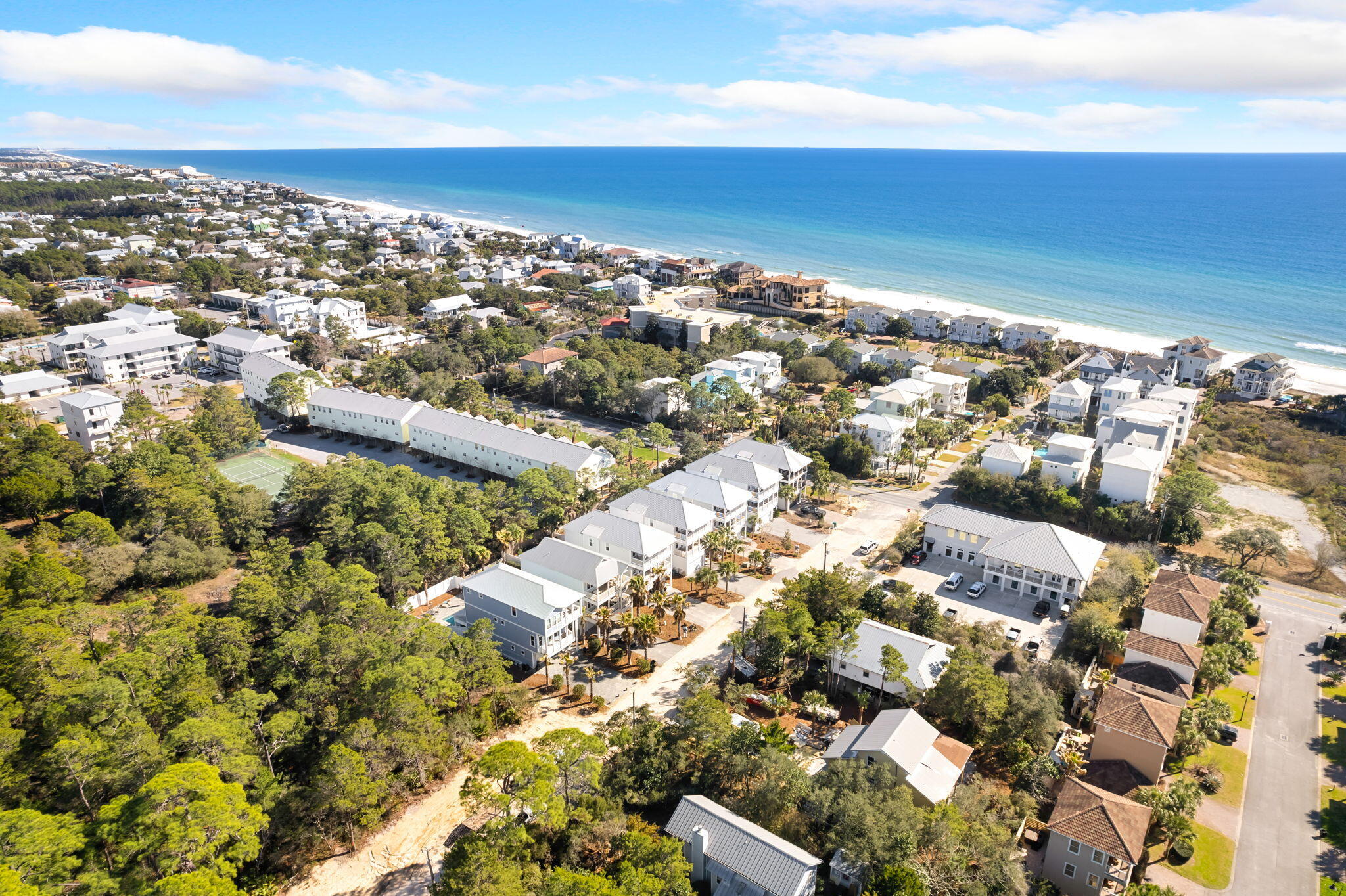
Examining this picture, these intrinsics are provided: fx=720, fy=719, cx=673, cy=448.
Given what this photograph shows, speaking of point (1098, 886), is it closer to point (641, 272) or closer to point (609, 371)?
point (609, 371)

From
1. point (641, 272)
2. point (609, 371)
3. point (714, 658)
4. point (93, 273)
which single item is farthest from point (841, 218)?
point (714, 658)

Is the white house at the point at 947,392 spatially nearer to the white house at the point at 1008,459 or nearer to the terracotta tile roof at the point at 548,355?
the white house at the point at 1008,459

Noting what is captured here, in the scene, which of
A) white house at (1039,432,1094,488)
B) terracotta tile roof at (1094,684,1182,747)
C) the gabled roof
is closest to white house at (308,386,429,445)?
the gabled roof

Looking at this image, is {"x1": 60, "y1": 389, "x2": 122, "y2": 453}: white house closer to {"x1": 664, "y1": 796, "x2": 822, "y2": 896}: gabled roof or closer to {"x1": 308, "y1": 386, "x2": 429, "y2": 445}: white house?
{"x1": 308, "y1": 386, "x2": 429, "y2": 445}: white house

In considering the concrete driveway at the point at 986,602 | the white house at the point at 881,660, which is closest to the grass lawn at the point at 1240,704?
the concrete driveway at the point at 986,602

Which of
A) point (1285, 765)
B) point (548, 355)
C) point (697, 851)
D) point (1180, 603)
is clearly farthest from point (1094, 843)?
point (548, 355)
